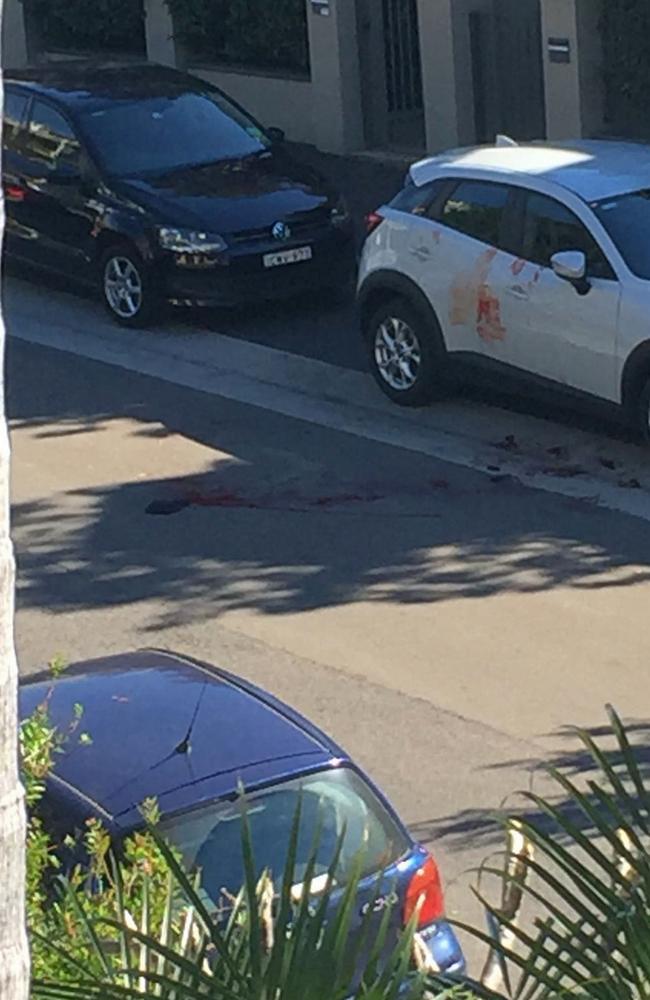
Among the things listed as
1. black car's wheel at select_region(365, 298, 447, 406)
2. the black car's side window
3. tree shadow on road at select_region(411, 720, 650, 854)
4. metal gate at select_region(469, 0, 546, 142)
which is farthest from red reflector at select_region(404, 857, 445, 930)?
metal gate at select_region(469, 0, 546, 142)

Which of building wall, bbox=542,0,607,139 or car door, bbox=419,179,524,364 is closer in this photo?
car door, bbox=419,179,524,364

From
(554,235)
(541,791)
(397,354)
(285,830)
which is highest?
(554,235)

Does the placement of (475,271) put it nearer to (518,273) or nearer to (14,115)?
(518,273)

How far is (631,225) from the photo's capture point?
41.3 feet

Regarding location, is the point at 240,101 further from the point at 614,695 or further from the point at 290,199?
the point at 614,695

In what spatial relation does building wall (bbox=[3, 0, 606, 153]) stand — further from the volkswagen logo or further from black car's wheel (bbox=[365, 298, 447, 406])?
black car's wheel (bbox=[365, 298, 447, 406])

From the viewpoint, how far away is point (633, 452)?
12.8 m

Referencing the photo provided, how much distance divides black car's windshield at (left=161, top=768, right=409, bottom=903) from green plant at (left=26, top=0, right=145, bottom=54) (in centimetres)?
1933

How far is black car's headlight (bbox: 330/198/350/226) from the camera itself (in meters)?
16.1

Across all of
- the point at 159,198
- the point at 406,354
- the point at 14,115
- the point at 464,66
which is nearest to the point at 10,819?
the point at 406,354

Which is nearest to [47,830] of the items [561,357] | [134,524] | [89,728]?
[89,728]

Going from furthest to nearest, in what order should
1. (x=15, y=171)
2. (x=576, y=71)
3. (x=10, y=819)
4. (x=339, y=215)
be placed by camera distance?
1. (x=576, y=71)
2. (x=15, y=171)
3. (x=339, y=215)
4. (x=10, y=819)

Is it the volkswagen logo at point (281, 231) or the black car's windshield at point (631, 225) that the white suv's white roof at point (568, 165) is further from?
the volkswagen logo at point (281, 231)

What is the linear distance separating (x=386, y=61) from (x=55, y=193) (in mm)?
6482
